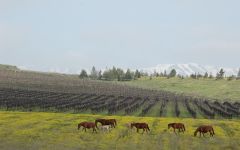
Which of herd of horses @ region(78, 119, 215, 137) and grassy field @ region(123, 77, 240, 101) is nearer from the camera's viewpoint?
herd of horses @ region(78, 119, 215, 137)

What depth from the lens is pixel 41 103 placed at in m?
75.8

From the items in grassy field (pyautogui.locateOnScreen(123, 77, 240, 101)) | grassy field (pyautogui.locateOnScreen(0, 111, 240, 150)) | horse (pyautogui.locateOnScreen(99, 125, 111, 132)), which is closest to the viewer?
grassy field (pyautogui.locateOnScreen(0, 111, 240, 150))

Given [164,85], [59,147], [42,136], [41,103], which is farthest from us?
[164,85]

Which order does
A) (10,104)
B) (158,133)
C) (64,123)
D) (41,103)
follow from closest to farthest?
(158,133) < (64,123) < (10,104) < (41,103)

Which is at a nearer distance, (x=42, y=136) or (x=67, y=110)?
(x=42, y=136)

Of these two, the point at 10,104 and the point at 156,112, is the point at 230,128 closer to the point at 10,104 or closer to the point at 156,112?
the point at 156,112

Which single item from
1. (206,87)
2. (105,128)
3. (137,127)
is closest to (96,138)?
(105,128)

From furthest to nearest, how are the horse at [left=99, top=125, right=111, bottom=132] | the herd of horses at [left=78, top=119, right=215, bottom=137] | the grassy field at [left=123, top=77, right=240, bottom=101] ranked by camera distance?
the grassy field at [left=123, top=77, right=240, bottom=101]
the horse at [left=99, top=125, right=111, bottom=132]
the herd of horses at [left=78, top=119, right=215, bottom=137]

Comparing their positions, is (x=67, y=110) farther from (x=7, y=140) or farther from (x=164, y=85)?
(x=164, y=85)

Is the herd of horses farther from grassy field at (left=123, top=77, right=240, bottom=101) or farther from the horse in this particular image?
grassy field at (left=123, top=77, right=240, bottom=101)

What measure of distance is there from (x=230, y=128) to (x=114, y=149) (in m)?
19.9

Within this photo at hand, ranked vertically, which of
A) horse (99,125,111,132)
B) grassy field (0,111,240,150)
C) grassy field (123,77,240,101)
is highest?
grassy field (123,77,240,101)

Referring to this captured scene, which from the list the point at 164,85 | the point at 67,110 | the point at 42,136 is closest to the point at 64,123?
the point at 42,136

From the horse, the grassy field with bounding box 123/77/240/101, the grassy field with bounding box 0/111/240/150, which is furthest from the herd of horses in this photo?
the grassy field with bounding box 123/77/240/101
